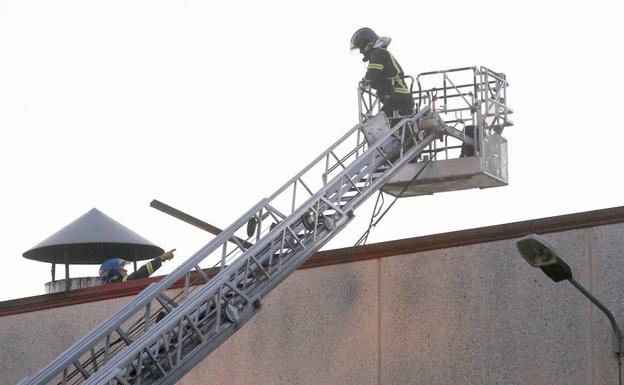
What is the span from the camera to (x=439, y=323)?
1800cm

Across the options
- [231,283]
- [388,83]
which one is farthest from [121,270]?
[231,283]

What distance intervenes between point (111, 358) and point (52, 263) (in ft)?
26.4

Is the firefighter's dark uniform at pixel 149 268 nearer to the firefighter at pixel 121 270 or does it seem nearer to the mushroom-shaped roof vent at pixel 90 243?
the firefighter at pixel 121 270

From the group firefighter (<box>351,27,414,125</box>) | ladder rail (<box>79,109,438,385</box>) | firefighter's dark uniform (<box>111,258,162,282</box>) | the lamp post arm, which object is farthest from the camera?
firefighter's dark uniform (<box>111,258,162,282</box>)

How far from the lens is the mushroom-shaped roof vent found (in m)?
23.8

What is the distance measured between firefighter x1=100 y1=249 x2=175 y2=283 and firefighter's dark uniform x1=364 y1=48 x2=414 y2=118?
3.98m

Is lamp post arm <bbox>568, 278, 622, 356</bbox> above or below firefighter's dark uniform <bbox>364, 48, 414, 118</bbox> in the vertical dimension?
below

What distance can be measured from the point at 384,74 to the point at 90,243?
5979mm

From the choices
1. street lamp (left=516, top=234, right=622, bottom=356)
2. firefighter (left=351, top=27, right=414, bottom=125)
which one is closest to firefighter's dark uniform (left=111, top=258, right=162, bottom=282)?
firefighter (left=351, top=27, right=414, bottom=125)

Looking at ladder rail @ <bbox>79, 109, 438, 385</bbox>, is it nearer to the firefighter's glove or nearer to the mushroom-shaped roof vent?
the firefighter's glove

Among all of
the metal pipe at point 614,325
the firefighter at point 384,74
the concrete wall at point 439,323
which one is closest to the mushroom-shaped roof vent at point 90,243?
the concrete wall at point 439,323

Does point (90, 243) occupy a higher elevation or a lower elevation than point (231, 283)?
higher

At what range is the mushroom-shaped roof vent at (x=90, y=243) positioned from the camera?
936 inches

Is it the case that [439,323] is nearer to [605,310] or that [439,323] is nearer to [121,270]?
[605,310]
